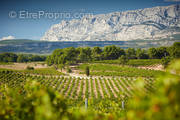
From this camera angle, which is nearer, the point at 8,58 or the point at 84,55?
the point at 84,55

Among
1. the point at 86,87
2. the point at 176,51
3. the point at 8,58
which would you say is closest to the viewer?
the point at 86,87

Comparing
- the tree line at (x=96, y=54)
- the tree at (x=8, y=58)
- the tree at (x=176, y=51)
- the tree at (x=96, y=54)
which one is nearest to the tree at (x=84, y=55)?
the tree line at (x=96, y=54)

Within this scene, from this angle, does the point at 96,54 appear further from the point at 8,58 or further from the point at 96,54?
the point at 8,58

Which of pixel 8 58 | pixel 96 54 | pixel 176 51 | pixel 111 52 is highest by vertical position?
pixel 176 51

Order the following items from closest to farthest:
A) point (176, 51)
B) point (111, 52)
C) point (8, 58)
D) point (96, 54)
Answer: point (176, 51), point (111, 52), point (96, 54), point (8, 58)

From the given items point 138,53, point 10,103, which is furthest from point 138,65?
point 10,103

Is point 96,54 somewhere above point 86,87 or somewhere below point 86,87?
above

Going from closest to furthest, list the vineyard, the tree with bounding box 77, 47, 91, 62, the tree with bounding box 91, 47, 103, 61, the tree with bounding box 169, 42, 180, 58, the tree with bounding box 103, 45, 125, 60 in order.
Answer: the vineyard
the tree with bounding box 169, 42, 180, 58
the tree with bounding box 77, 47, 91, 62
the tree with bounding box 103, 45, 125, 60
the tree with bounding box 91, 47, 103, 61

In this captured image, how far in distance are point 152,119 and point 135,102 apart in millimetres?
182

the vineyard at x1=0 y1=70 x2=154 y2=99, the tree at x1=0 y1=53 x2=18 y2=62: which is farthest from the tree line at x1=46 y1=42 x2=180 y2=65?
the tree at x1=0 y1=53 x2=18 y2=62

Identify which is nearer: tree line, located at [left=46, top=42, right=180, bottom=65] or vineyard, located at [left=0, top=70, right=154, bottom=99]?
vineyard, located at [left=0, top=70, right=154, bottom=99]

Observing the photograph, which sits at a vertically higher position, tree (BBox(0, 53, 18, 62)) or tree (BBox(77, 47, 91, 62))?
tree (BBox(77, 47, 91, 62))

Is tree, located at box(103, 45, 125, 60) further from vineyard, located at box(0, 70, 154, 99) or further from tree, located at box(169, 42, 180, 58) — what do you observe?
vineyard, located at box(0, 70, 154, 99)

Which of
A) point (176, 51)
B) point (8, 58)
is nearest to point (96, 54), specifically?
point (176, 51)
